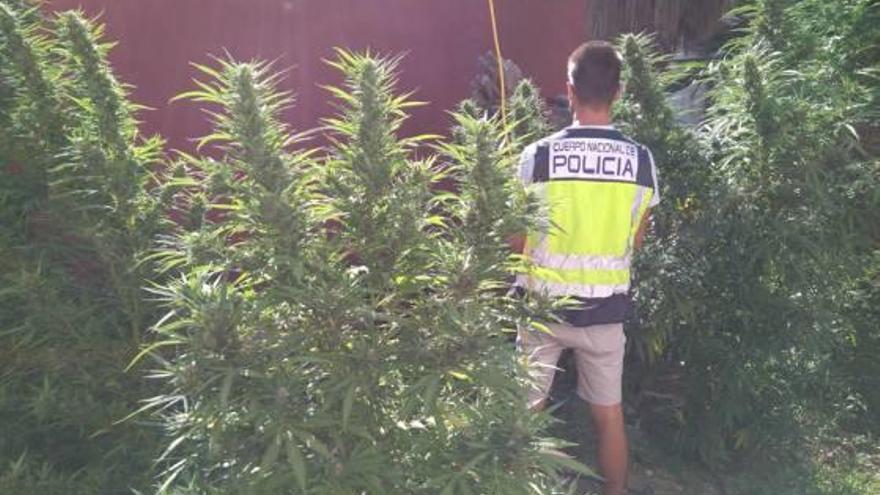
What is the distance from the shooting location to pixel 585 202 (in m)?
3.55

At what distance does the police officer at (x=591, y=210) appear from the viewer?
11.6ft

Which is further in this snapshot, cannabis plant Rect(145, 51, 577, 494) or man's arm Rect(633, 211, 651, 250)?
man's arm Rect(633, 211, 651, 250)

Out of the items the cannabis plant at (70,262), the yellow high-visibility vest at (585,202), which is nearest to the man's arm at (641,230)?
the yellow high-visibility vest at (585,202)

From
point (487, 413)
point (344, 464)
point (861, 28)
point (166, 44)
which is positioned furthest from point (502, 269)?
point (166, 44)

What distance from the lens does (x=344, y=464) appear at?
8.50 ft

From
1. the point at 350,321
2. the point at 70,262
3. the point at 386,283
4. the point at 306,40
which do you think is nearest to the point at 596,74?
the point at 386,283

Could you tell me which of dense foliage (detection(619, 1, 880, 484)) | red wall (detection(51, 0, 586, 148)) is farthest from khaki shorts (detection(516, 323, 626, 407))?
red wall (detection(51, 0, 586, 148))

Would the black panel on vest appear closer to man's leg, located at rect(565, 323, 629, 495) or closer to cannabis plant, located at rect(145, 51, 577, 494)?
man's leg, located at rect(565, 323, 629, 495)

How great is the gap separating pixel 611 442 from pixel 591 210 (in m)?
0.93

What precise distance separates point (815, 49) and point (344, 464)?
9.89 ft

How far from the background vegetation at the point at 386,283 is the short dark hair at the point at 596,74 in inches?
15.9

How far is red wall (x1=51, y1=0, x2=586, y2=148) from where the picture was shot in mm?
5316

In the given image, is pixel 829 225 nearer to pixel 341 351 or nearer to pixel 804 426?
pixel 804 426

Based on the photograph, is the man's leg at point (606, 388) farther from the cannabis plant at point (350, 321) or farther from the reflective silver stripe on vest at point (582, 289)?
the cannabis plant at point (350, 321)
